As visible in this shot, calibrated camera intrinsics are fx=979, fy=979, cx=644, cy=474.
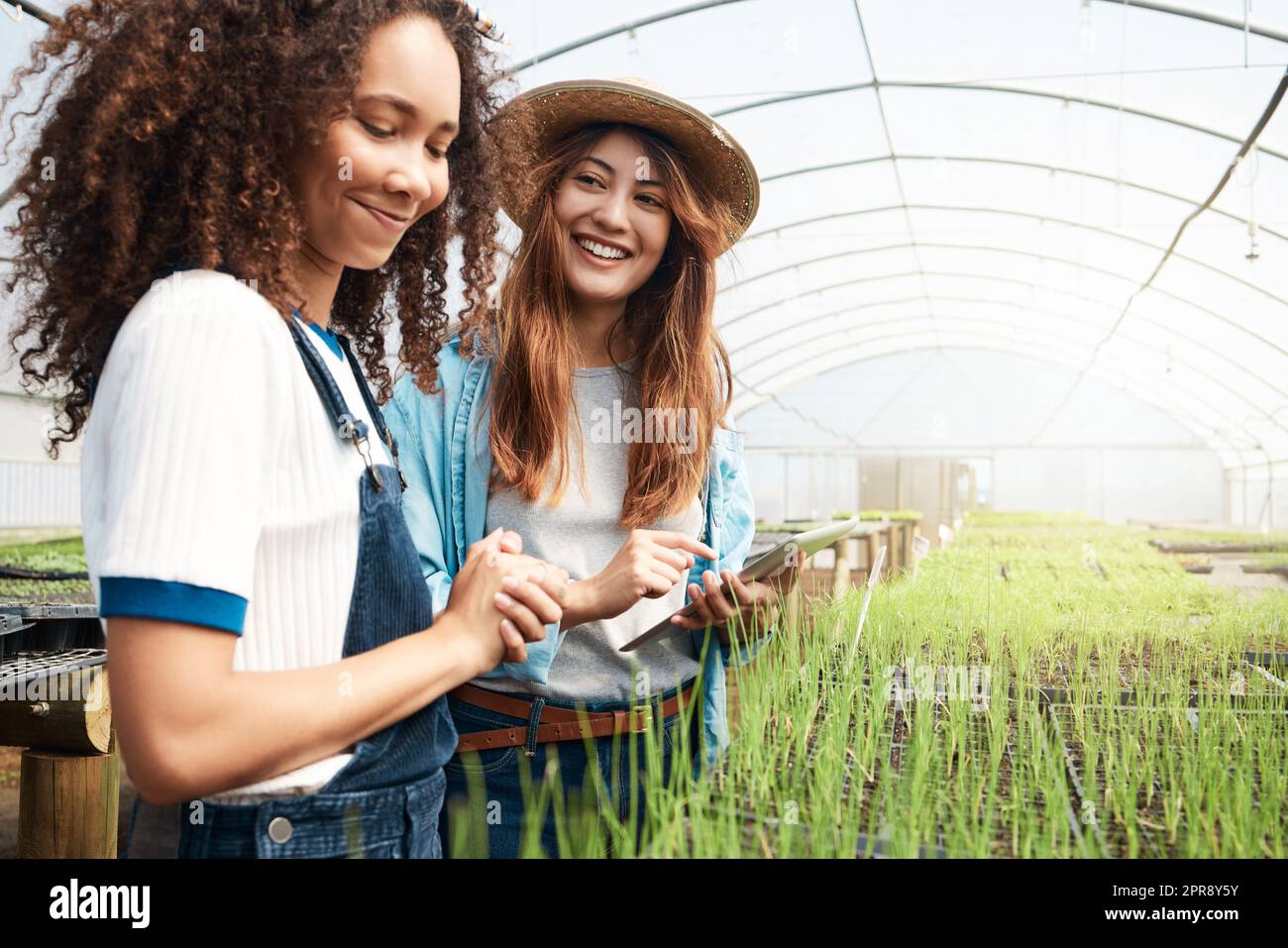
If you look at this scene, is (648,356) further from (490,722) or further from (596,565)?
(490,722)

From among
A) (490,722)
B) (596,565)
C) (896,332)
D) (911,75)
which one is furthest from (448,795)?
(896,332)

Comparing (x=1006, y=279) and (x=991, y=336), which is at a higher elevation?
(x=991, y=336)

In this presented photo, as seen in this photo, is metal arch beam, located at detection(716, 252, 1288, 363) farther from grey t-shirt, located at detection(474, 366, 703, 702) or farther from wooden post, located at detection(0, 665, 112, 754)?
grey t-shirt, located at detection(474, 366, 703, 702)

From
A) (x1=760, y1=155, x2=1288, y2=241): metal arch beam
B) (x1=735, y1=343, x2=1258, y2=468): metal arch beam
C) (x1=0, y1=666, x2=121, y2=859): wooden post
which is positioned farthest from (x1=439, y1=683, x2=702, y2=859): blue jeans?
(x1=735, y1=343, x2=1258, y2=468): metal arch beam

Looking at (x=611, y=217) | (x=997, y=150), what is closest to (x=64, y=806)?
(x=611, y=217)

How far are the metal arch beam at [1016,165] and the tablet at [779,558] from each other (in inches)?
237

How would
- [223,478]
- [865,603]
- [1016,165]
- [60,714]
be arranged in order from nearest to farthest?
[223,478] < [865,603] < [60,714] < [1016,165]

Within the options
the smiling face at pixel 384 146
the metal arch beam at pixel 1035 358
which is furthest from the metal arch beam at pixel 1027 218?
the smiling face at pixel 384 146

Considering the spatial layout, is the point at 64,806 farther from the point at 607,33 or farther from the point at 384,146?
the point at 607,33

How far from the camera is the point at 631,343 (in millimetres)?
1353

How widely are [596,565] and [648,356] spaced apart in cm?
29

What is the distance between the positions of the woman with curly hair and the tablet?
24 centimetres

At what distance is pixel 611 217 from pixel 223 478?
73cm

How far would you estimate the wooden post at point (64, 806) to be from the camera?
5.48 feet
